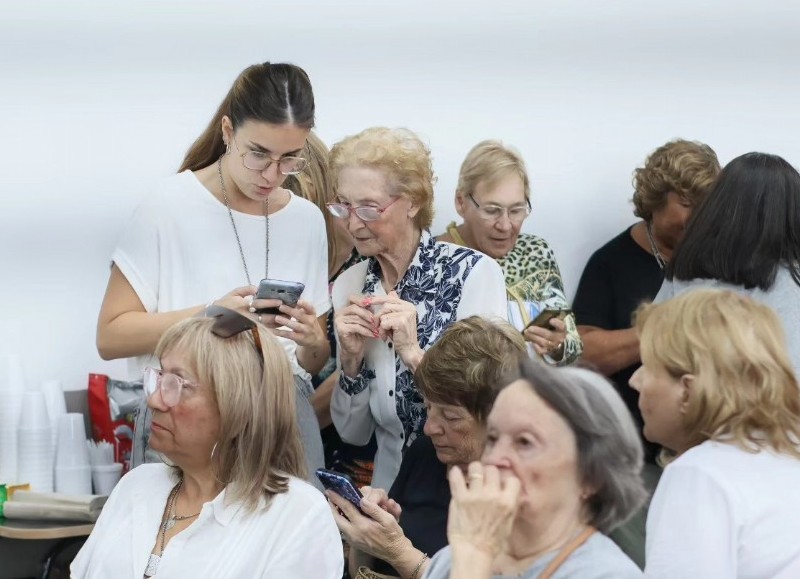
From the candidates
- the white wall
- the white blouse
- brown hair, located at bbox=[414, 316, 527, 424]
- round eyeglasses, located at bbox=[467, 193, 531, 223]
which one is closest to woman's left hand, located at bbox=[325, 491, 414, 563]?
brown hair, located at bbox=[414, 316, 527, 424]

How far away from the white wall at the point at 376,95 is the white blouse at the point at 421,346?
4.03 feet

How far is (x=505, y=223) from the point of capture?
427cm

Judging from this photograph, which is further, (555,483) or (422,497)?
(422,497)

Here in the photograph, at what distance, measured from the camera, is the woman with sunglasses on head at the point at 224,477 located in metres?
2.65

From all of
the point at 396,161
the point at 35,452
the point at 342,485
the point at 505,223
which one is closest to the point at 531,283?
the point at 505,223

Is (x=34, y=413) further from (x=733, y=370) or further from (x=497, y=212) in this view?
(x=733, y=370)

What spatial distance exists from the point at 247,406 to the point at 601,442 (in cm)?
81

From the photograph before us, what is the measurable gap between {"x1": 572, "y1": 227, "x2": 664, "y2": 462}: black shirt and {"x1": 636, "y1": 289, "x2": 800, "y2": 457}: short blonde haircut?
192 centimetres

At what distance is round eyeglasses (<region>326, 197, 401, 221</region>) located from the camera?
3.61 meters

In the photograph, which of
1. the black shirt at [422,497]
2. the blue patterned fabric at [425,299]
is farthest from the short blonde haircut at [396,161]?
the black shirt at [422,497]

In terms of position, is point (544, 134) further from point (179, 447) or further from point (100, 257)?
point (179, 447)

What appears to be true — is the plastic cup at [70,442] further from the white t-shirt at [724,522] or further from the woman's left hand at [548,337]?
the white t-shirt at [724,522]

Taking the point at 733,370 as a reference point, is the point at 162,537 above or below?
below

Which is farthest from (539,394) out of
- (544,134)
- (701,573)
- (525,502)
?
(544,134)
